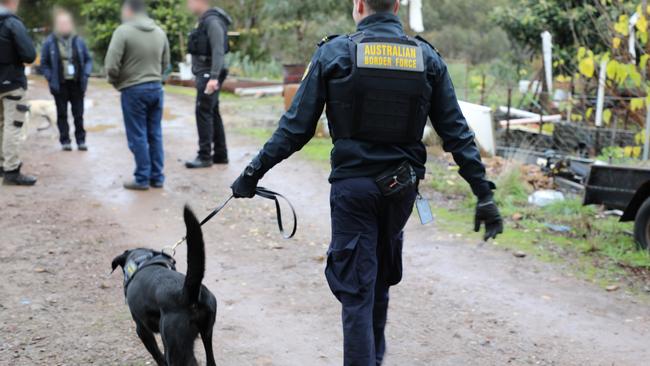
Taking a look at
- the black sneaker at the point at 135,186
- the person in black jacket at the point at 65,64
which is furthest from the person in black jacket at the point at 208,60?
the person in black jacket at the point at 65,64

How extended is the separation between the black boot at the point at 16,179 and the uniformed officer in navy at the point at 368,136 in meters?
5.53

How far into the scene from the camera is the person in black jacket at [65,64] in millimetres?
9406

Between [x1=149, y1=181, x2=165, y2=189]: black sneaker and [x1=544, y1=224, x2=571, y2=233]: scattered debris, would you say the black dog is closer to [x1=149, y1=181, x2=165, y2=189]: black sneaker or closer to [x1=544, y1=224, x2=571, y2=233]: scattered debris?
[x1=544, y1=224, x2=571, y2=233]: scattered debris

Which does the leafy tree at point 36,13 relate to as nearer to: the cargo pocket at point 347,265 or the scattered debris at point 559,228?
the scattered debris at point 559,228

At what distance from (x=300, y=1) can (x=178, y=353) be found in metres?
18.0

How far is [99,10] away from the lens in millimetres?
20719

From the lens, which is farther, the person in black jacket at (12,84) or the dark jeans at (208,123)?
the dark jeans at (208,123)

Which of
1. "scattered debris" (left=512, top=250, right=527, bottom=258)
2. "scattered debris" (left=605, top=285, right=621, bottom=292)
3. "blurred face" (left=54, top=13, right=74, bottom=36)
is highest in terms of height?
"blurred face" (left=54, top=13, right=74, bottom=36)

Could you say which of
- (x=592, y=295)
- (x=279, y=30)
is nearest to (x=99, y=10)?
(x=279, y=30)

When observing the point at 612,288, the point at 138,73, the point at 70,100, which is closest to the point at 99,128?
the point at 70,100

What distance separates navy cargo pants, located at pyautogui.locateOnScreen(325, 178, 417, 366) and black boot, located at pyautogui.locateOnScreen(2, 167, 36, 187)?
580 cm

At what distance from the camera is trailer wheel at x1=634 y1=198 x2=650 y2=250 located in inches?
234

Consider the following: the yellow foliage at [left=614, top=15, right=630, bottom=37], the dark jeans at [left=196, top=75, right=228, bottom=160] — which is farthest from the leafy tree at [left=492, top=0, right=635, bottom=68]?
the dark jeans at [left=196, top=75, right=228, bottom=160]

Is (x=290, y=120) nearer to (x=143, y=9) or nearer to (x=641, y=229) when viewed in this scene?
(x=641, y=229)
